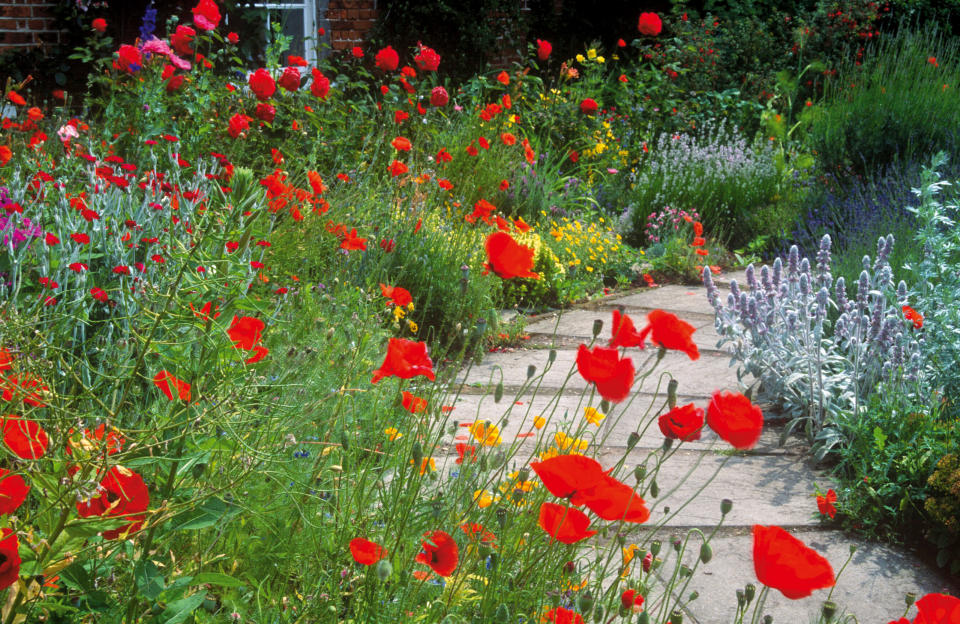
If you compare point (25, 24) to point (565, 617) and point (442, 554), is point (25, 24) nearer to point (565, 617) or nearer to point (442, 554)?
point (442, 554)

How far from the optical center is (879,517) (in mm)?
2592

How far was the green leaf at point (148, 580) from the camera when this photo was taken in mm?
1062

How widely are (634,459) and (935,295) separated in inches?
46.9

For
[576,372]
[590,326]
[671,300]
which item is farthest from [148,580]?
[671,300]

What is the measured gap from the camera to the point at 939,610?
1012 millimetres

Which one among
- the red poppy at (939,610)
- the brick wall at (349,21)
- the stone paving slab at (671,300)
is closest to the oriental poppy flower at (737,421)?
the red poppy at (939,610)

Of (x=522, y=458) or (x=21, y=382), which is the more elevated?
(x=21, y=382)

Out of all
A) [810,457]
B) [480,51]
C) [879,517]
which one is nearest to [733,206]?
[480,51]

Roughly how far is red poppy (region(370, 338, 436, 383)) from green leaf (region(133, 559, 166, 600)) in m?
0.43

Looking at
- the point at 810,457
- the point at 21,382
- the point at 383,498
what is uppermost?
the point at 21,382

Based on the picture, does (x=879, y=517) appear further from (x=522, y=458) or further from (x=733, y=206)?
(x=733, y=206)

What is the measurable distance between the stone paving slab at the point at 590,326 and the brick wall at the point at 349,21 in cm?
439

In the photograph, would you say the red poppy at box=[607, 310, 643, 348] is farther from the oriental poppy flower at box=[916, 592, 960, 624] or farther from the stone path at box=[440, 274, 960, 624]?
the oriental poppy flower at box=[916, 592, 960, 624]

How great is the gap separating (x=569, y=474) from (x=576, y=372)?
2.86 metres
